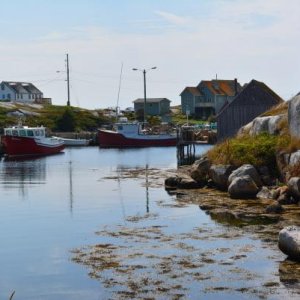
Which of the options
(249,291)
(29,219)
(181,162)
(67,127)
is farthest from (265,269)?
(67,127)

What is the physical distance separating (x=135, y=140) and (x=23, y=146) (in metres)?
23.4

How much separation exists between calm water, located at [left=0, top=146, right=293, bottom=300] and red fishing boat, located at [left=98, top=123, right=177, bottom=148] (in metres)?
50.4

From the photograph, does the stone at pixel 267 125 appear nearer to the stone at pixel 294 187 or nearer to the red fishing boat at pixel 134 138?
the stone at pixel 294 187

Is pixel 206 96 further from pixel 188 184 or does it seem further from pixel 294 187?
pixel 294 187

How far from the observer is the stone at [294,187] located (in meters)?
28.8

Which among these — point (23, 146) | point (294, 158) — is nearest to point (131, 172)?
point (294, 158)

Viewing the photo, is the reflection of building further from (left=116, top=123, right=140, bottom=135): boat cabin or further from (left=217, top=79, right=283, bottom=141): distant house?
(left=116, top=123, right=140, bottom=135): boat cabin

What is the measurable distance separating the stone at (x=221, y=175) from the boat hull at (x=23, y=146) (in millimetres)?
47494

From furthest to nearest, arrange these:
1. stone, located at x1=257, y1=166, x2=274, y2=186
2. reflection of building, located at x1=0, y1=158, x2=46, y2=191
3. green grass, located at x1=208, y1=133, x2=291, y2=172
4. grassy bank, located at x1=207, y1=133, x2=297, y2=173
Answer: reflection of building, located at x1=0, y1=158, x2=46, y2=191 < green grass, located at x1=208, y1=133, x2=291, y2=172 < grassy bank, located at x1=207, y1=133, x2=297, y2=173 < stone, located at x1=257, y1=166, x2=274, y2=186

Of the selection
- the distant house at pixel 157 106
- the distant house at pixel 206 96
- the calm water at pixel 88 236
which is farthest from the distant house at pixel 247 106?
the distant house at pixel 157 106

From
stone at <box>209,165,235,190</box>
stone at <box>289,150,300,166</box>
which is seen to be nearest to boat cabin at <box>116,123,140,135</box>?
stone at <box>209,165,235,190</box>

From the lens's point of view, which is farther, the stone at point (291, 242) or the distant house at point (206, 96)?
the distant house at point (206, 96)

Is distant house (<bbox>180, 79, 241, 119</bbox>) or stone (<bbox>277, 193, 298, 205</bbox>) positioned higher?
distant house (<bbox>180, 79, 241, 119</bbox>)

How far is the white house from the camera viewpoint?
474 feet
